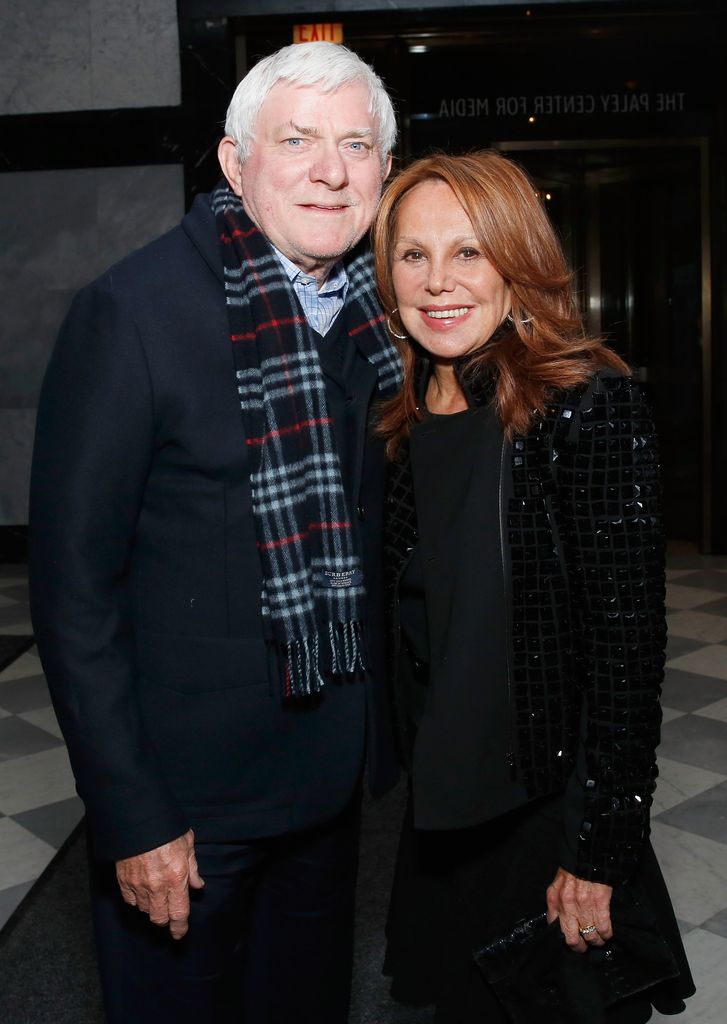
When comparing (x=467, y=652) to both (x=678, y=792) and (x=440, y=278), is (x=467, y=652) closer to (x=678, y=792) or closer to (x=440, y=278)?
(x=440, y=278)

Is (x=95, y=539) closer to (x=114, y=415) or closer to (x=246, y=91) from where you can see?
(x=114, y=415)

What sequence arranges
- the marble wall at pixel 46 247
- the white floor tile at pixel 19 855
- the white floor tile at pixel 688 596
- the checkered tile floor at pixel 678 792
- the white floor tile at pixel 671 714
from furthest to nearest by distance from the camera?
1. the marble wall at pixel 46 247
2. the white floor tile at pixel 688 596
3. the white floor tile at pixel 671 714
4. the white floor tile at pixel 19 855
5. the checkered tile floor at pixel 678 792

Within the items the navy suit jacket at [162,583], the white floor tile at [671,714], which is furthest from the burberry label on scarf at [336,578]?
the white floor tile at [671,714]

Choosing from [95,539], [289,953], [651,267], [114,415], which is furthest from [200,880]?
[651,267]

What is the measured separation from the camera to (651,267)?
26.1 ft

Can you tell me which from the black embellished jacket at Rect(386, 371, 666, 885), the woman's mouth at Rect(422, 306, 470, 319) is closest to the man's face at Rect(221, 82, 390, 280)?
Answer: the woman's mouth at Rect(422, 306, 470, 319)

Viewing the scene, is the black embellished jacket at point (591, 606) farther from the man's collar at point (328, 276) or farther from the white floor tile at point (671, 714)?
the white floor tile at point (671, 714)

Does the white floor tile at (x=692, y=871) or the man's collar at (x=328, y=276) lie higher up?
the man's collar at (x=328, y=276)

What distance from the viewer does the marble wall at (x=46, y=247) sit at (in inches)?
299

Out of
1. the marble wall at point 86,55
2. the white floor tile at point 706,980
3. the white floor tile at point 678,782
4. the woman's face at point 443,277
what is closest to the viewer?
the woman's face at point 443,277

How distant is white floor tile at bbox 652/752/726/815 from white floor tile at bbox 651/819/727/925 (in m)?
0.18

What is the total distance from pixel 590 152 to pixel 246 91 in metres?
6.64

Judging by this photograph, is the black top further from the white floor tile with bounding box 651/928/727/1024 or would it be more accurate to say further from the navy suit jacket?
the white floor tile with bounding box 651/928/727/1024

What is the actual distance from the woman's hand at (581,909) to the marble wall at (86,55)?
6.77m
